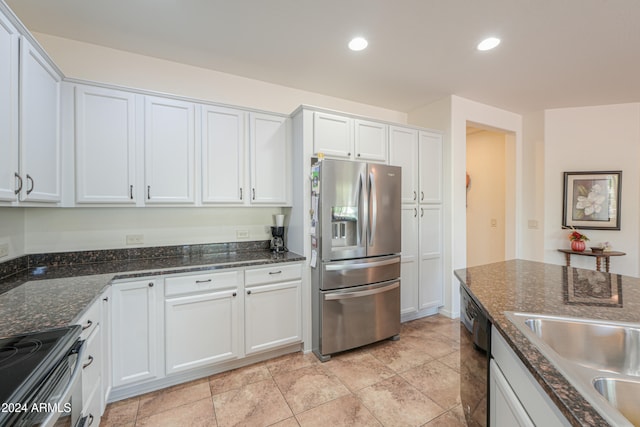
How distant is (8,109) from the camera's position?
1.40 metres

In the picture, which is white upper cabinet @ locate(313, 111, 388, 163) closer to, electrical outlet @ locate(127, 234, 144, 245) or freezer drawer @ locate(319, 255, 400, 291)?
freezer drawer @ locate(319, 255, 400, 291)

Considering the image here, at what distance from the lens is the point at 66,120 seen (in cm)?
197

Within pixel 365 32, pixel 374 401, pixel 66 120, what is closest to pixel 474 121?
pixel 365 32

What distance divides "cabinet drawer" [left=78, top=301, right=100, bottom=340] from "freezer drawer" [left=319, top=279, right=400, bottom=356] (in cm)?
158

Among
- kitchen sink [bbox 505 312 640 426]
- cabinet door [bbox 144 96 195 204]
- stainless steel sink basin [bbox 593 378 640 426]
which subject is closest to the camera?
stainless steel sink basin [bbox 593 378 640 426]

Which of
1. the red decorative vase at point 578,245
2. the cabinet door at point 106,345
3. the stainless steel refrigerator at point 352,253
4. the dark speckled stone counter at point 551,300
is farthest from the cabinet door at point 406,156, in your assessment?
the cabinet door at point 106,345

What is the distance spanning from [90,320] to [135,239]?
1.10 m

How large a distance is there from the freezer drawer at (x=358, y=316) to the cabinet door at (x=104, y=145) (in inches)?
75.4

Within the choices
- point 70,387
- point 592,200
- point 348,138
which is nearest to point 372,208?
point 348,138

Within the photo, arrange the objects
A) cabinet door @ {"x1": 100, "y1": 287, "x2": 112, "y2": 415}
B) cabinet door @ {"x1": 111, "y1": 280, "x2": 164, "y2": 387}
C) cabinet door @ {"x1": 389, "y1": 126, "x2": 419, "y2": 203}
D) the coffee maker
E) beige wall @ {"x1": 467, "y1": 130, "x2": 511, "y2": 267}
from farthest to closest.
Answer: beige wall @ {"x1": 467, "y1": 130, "x2": 511, "y2": 267}, cabinet door @ {"x1": 389, "y1": 126, "x2": 419, "y2": 203}, the coffee maker, cabinet door @ {"x1": 111, "y1": 280, "x2": 164, "y2": 387}, cabinet door @ {"x1": 100, "y1": 287, "x2": 112, "y2": 415}

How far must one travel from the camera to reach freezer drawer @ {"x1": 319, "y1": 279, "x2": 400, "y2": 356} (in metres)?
2.42

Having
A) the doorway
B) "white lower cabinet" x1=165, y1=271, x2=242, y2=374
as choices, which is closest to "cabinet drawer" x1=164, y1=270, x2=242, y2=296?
"white lower cabinet" x1=165, y1=271, x2=242, y2=374

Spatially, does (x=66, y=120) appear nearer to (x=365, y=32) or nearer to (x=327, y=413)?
(x=365, y=32)

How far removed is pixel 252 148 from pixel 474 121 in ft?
9.57
